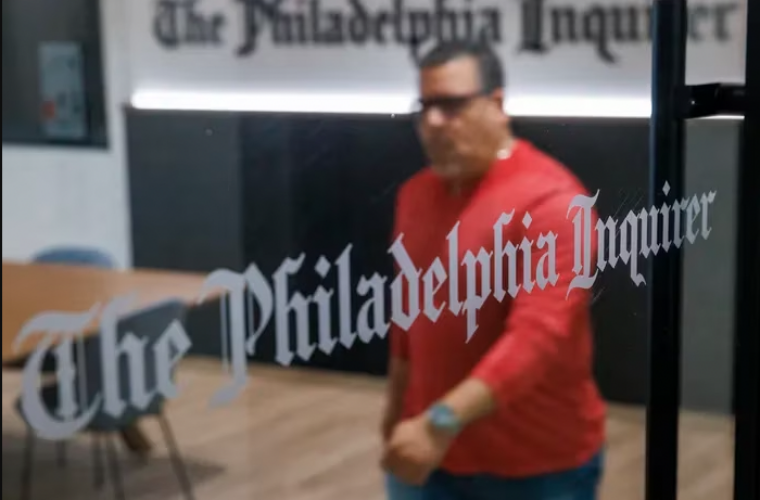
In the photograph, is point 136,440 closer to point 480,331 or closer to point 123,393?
point 123,393

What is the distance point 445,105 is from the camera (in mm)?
1177

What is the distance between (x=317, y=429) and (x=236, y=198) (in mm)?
251

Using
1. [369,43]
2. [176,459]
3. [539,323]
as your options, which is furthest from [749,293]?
[176,459]

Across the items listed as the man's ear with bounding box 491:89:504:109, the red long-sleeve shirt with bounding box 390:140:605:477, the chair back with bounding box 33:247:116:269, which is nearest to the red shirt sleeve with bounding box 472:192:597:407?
the red long-sleeve shirt with bounding box 390:140:605:477

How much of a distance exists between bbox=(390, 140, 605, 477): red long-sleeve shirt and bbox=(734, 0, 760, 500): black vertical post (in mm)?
343

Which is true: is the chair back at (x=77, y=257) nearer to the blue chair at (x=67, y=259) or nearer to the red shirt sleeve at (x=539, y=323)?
the blue chair at (x=67, y=259)

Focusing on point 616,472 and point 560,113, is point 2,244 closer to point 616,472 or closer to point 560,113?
point 560,113

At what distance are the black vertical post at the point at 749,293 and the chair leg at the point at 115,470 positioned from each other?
100 cm

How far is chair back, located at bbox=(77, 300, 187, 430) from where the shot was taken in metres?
0.93

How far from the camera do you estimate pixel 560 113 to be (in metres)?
1.32

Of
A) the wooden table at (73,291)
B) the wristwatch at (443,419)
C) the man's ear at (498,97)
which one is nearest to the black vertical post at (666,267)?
the man's ear at (498,97)

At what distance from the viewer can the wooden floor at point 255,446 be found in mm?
932

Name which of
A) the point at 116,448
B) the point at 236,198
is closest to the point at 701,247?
the point at 236,198

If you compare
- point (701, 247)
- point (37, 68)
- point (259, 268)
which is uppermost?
point (37, 68)
